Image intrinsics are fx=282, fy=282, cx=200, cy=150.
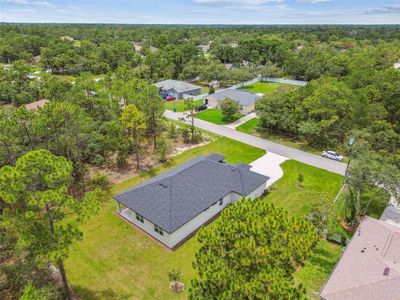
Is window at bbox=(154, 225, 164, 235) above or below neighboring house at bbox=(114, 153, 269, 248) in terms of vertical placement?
below

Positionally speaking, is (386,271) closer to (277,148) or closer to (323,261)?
(323,261)

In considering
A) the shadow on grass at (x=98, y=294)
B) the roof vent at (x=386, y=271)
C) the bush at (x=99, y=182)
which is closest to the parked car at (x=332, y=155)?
the roof vent at (x=386, y=271)

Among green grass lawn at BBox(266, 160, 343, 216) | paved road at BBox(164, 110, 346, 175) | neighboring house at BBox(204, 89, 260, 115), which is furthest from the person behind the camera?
neighboring house at BBox(204, 89, 260, 115)

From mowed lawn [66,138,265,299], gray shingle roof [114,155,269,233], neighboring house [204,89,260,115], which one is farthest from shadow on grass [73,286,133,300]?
neighboring house [204,89,260,115]

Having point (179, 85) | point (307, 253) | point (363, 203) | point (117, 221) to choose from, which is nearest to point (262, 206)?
point (307, 253)

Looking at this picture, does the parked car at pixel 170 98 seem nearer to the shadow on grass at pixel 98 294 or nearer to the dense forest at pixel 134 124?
the dense forest at pixel 134 124

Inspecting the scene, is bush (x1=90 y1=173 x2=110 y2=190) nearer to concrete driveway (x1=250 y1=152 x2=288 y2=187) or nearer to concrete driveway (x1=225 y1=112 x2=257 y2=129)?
concrete driveway (x1=250 y1=152 x2=288 y2=187)
